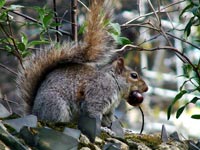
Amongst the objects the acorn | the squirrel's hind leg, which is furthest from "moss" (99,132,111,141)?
the acorn

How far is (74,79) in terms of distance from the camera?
11.1ft

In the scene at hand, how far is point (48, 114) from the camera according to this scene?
10.5 ft

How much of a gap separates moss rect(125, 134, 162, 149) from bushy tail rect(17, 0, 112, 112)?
1.77ft

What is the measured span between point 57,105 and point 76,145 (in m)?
0.78

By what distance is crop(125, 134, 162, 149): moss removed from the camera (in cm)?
295

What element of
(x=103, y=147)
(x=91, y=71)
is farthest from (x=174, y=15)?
(x=103, y=147)

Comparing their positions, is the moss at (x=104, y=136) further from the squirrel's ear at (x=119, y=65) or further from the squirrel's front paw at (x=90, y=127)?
the squirrel's ear at (x=119, y=65)

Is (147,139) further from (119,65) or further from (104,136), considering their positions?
(119,65)

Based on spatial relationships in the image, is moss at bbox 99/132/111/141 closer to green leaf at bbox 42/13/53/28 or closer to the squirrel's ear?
green leaf at bbox 42/13/53/28

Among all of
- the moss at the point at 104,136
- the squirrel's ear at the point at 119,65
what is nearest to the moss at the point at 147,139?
the moss at the point at 104,136

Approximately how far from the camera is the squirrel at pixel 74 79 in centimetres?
326

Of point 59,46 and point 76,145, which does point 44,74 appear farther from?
point 76,145

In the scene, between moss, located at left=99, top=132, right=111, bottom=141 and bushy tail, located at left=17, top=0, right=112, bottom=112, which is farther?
bushy tail, located at left=17, top=0, right=112, bottom=112

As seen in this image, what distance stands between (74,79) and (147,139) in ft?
1.88
